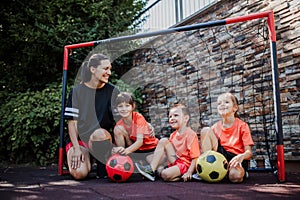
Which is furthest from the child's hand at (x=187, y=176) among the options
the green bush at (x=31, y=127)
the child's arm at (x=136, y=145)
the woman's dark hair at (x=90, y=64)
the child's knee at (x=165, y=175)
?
the green bush at (x=31, y=127)

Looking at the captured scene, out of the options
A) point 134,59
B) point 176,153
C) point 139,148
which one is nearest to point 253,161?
point 176,153

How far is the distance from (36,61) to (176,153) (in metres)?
3.53

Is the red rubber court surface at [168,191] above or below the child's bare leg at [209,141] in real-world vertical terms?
below

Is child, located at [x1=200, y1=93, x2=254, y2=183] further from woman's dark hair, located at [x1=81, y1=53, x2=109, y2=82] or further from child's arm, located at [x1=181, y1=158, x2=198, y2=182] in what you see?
woman's dark hair, located at [x1=81, y1=53, x2=109, y2=82]

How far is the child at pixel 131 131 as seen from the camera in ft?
10.2

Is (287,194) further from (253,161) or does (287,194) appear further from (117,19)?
(117,19)

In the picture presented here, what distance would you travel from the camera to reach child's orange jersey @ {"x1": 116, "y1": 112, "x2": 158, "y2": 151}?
3107mm

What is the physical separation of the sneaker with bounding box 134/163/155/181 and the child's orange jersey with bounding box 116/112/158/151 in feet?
0.78

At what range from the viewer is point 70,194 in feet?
7.36

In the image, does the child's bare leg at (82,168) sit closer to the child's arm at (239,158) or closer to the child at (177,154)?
the child at (177,154)

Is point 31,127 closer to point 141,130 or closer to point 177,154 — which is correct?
point 141,130

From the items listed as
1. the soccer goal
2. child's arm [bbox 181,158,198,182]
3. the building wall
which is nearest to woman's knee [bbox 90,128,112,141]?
the soccer goal

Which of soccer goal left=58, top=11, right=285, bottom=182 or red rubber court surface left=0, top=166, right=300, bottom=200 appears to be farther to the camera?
soccer goal left=58, top=11, right=285, bottom=182

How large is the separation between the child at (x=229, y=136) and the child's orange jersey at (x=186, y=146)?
9cm
